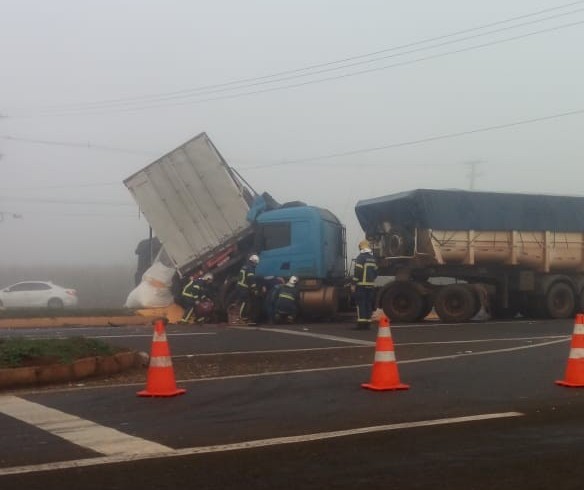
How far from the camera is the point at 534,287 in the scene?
69.6ft

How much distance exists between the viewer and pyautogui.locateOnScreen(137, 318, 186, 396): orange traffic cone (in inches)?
361

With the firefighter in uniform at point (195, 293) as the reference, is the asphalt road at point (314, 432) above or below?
below

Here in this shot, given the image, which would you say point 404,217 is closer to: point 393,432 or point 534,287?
point 534,287

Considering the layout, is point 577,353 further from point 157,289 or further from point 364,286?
point 157,289

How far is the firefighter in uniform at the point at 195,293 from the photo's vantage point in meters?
21.3

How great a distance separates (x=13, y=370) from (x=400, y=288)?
12303mm

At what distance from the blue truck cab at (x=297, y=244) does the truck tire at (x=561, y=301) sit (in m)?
5.35

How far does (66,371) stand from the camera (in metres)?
10.3

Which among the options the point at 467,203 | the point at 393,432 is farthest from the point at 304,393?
the point at 467,203

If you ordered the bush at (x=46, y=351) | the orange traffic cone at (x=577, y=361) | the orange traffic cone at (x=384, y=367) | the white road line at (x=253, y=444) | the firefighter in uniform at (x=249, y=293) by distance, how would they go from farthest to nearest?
the firefighter in uniform at (x=249, y=293), the bush at (x=46, y=351), the orange traffic cone at (x=577, y=361), the orange traffic cone at (x=384, y=367), the white road line at (x=253, y=444)

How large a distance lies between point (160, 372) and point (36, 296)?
2624cm

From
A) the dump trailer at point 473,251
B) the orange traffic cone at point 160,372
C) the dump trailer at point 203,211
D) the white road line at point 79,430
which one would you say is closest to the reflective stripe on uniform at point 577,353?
the orange traffic cone at point 160,372

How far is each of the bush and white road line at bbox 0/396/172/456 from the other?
135 centimetres

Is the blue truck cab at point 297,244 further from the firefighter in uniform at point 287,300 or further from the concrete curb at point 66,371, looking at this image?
the concrete curb at point 66,371
